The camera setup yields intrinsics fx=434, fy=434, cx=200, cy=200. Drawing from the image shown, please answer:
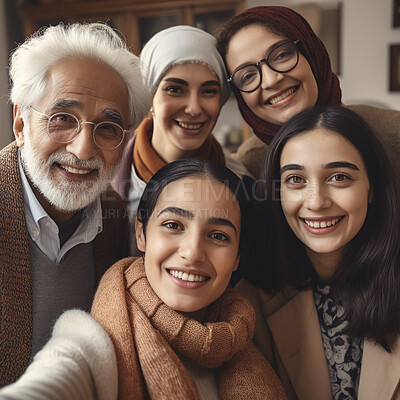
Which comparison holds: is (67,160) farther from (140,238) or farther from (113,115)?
(140,238)

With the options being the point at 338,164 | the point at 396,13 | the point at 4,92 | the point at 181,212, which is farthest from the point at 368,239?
the point at 396,13

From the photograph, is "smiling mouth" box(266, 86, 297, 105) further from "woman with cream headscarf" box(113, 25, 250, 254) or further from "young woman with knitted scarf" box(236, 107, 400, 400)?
"young woman with knitted scarf" box(236, 107, 400, 400)

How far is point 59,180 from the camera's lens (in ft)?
4.57

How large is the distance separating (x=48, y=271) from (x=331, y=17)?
3.77 m

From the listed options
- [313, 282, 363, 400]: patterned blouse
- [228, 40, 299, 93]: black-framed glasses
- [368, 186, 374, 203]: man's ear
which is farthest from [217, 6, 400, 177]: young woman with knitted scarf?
[313, 282, 363, 400]: patterned blouse

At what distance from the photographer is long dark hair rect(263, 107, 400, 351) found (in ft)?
4.54

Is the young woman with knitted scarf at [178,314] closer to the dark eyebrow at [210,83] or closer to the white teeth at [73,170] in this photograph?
the white teeth at [73,170]

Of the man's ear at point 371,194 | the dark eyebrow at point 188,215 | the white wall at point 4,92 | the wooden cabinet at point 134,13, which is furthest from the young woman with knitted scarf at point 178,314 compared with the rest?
the wooden cabinet at point 134,13

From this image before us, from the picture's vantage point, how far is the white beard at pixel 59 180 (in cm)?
138

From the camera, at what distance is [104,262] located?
5.22ft

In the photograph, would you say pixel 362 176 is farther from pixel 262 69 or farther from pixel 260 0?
pixel 260 0

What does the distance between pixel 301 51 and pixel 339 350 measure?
1.15 m

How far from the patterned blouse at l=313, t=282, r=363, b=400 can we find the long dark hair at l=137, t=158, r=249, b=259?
0.40 metres

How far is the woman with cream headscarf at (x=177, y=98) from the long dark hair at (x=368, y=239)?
423 millimetres
